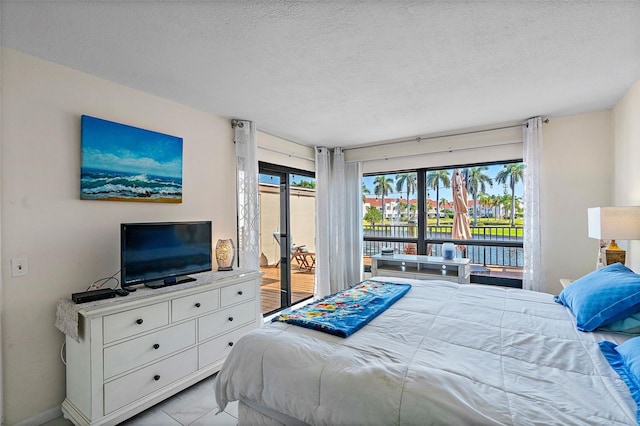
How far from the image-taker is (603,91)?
2697 millimetres

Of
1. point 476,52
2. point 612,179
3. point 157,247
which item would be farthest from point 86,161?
point 612,179

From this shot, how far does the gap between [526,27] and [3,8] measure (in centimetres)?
287

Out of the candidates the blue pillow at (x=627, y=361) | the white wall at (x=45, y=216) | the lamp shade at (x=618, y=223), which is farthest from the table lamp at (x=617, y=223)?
the white wall at (x=45, y=216)

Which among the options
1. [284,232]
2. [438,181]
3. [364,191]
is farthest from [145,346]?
[438,181]

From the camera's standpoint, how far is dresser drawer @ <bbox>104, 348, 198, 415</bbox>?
6.29 feet

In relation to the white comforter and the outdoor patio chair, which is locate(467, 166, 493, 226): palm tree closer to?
the white comforter

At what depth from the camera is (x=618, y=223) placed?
229 centimetres

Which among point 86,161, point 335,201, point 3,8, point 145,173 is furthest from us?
Answer: point 335,201

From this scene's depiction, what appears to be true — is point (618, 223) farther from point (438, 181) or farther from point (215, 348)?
point (215, 348)

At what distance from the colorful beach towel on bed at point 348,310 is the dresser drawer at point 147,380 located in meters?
0.97

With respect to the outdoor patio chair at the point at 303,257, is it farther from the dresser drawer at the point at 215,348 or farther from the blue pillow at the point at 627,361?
the blue pillow at the point at 627,361

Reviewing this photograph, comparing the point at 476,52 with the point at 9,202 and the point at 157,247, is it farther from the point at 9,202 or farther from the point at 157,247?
the point at 9,202

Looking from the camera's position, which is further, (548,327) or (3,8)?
(548,327)

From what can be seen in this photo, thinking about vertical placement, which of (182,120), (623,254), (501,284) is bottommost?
(501,284)
